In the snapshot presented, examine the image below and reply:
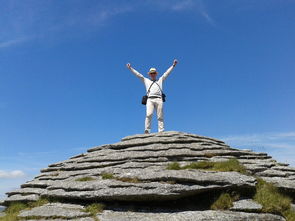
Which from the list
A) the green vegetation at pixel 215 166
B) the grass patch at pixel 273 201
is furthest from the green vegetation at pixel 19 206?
the grass patch at pixel 273 201

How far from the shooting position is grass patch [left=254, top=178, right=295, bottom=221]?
12703 millimetres

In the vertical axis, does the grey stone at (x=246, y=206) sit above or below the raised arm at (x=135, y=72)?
below

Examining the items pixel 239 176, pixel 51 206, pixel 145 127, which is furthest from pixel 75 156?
pixel 239 176

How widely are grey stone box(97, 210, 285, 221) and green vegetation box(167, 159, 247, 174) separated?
2550 mm

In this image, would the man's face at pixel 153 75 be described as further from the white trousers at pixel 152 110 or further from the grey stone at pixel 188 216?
the grey stone at pixel 188 216

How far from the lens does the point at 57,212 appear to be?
1268 cm

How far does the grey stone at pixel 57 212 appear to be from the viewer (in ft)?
40.5

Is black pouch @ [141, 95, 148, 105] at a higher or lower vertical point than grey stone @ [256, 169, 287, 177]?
higher

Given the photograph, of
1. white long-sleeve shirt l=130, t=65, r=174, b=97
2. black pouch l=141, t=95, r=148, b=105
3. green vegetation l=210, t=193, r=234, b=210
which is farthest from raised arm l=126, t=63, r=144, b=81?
green vegetation l=210, t=193, r=234, b=210

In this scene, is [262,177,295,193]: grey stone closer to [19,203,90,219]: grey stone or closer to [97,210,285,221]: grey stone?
[97,210,285,221]: grey stone

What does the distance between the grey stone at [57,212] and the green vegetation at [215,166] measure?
4230 mm

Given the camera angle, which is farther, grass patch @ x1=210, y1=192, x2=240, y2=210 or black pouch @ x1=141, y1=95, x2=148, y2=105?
black pouch @ x1=141, y1=95, x2=148, y2=105

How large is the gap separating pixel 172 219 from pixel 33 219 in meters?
5.28

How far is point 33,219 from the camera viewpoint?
1255 cm
